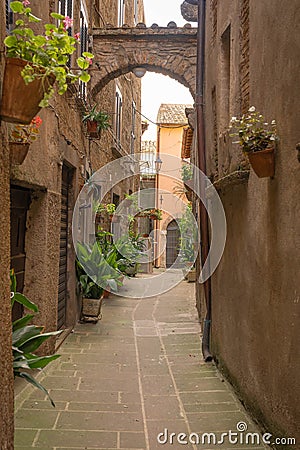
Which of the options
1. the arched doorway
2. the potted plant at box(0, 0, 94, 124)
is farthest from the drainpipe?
the arched doorway

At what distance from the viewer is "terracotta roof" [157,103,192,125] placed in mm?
23250

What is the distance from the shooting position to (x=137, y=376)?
510 centimetres

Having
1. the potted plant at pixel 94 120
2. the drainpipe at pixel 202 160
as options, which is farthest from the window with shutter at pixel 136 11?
the drainpipe at pixel 202 160

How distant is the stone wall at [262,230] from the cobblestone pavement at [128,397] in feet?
1.07

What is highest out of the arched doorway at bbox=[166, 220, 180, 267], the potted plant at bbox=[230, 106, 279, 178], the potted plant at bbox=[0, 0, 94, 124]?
the potted plant at bbox=[0, 0, 94, 124]

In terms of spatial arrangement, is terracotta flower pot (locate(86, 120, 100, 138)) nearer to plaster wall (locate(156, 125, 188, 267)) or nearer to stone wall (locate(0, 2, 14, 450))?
stone wall (locate(0, 2, 14, 450))

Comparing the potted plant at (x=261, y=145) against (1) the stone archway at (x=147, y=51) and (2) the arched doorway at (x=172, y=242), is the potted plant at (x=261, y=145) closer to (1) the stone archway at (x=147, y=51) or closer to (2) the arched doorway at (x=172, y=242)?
(1) the stone archway at (x=147, y=51)

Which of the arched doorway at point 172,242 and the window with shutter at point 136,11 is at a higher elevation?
the window with shutter at point 136,11

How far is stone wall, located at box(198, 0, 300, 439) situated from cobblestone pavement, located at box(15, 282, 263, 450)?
327 mm

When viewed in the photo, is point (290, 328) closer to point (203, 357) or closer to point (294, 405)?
point (294, 405)

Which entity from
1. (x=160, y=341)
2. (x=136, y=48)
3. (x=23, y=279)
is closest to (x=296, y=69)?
(x=23, y=279)

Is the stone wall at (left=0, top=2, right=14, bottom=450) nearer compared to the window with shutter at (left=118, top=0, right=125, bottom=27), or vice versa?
the stone wall at (left=0, top=2, right=14, bottom=450)

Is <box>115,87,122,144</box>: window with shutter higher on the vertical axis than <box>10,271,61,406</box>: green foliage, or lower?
higher

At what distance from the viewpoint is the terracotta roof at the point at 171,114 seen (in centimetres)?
2325
